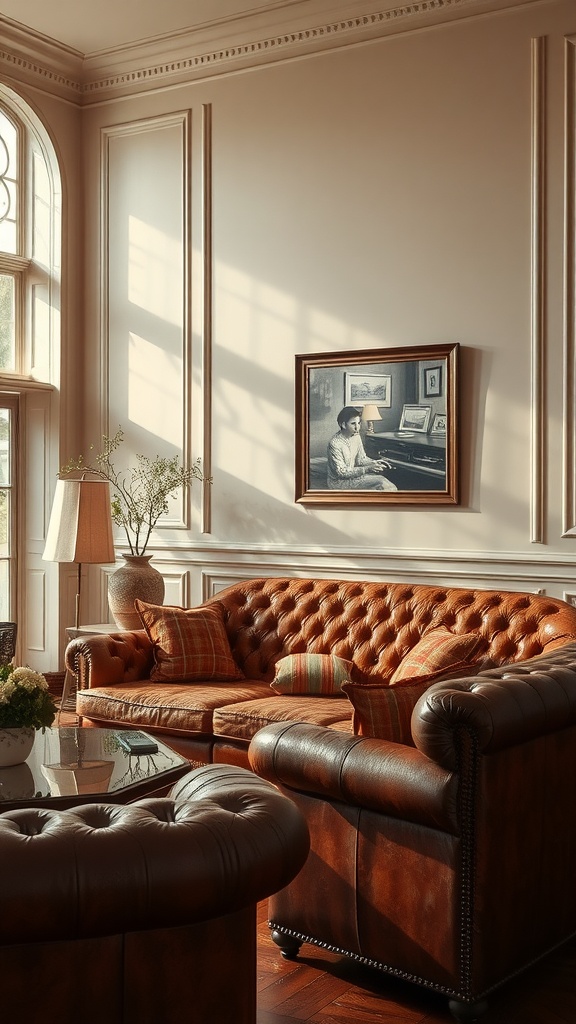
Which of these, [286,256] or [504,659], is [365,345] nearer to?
[286,256]

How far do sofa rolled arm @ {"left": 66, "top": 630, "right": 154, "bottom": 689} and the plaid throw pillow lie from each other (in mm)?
717

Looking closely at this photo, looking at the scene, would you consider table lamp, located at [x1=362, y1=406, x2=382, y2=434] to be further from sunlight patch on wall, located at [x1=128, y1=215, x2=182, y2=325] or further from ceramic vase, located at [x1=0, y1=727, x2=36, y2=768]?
ceramic vase, located at [x1=0, y1=727, x2=36, y2=768]

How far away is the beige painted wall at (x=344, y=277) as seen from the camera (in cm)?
519

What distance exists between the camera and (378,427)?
221 inches

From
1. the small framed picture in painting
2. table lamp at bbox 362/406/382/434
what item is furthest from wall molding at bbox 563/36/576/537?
table lamp at bbox 362/406/382/434

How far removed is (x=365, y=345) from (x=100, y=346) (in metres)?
2.00

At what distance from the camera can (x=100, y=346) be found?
6852 mm

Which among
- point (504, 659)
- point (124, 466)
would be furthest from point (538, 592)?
point (124, 466)

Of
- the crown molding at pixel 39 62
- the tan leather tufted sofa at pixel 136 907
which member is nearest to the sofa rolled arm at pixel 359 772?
the tan leather tufted sofa at pixel 136 907

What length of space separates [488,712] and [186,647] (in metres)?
2.44

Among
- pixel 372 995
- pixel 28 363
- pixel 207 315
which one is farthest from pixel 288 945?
pixel 28 363

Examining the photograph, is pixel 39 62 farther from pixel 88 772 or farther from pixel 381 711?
pixel 381 711

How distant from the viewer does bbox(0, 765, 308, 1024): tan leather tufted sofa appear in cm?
171

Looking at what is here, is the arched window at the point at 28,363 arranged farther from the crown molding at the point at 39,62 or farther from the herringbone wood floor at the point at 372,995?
the herringbone wood floor at the point at 372,995
